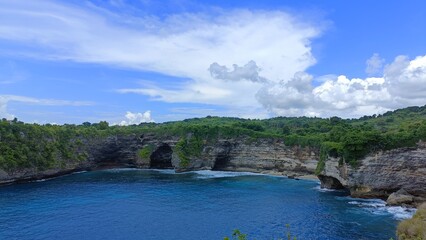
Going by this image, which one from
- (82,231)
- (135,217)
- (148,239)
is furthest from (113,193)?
(148,239)

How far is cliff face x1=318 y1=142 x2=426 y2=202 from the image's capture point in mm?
54062

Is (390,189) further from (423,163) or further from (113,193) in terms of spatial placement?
(113,193)

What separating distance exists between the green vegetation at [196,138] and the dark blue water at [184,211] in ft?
22.9

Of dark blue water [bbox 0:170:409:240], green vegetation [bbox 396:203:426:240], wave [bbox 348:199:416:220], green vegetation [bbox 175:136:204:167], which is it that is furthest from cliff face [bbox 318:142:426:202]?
green vegetation [bbox 175:136:204:167]

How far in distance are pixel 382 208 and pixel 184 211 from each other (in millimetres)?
26214

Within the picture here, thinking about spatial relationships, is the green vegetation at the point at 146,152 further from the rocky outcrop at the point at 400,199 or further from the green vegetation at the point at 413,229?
the green vegetation at the point at 413,229

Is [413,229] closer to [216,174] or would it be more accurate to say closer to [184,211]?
[184,211]

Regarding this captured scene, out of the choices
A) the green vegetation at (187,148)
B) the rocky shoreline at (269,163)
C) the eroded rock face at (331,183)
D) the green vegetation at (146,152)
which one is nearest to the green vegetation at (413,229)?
the rocky shoreline at (269,163)

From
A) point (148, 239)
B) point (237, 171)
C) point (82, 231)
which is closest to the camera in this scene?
point (148, 239)

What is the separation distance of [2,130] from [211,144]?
45437mm

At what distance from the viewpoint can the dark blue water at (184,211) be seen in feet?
135

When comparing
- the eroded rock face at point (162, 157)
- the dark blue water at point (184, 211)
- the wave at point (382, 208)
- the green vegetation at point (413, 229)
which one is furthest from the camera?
the eroded rock face at point (162, 157)

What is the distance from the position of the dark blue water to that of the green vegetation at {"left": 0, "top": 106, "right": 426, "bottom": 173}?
275 inches

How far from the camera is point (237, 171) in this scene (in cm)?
9306
